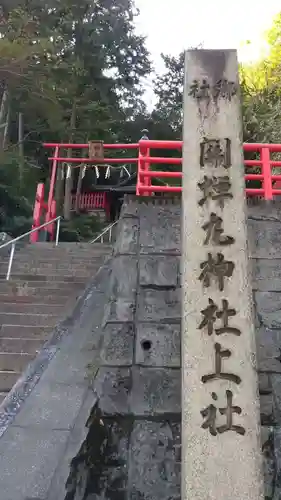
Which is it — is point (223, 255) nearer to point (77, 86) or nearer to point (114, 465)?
point (114, 465)

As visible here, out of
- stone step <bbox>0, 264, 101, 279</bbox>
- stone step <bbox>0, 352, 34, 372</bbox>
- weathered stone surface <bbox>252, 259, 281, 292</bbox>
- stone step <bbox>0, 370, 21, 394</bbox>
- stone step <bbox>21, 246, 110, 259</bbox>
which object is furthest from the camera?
stone step <bbox>21, 246, 110, 259</bbox>

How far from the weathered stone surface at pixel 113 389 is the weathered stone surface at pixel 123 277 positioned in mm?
616

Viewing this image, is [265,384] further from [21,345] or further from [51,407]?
[21,345]

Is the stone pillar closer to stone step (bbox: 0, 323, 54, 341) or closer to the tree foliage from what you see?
stone step (bbox: 0, 323, 54, 341)

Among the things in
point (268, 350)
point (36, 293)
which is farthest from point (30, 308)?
point (268, 350)

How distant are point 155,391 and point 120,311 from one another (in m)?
0.68

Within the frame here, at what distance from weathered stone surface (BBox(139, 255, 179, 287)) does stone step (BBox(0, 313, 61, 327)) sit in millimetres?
1842

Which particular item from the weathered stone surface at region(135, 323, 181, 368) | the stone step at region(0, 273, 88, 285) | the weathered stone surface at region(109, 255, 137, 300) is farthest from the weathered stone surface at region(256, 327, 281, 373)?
the stone step at region(0, 273, 88, 285)

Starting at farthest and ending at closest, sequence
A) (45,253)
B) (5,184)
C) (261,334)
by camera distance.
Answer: (5,184)
(45,253)
(261,334)

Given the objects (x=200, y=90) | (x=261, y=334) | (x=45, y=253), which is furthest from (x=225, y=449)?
(x=45, y=253)

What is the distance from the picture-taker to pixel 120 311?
3.46 metres

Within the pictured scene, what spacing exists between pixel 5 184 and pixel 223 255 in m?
12.7

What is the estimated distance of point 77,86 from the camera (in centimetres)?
1795

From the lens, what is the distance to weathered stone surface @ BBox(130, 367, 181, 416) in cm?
303
